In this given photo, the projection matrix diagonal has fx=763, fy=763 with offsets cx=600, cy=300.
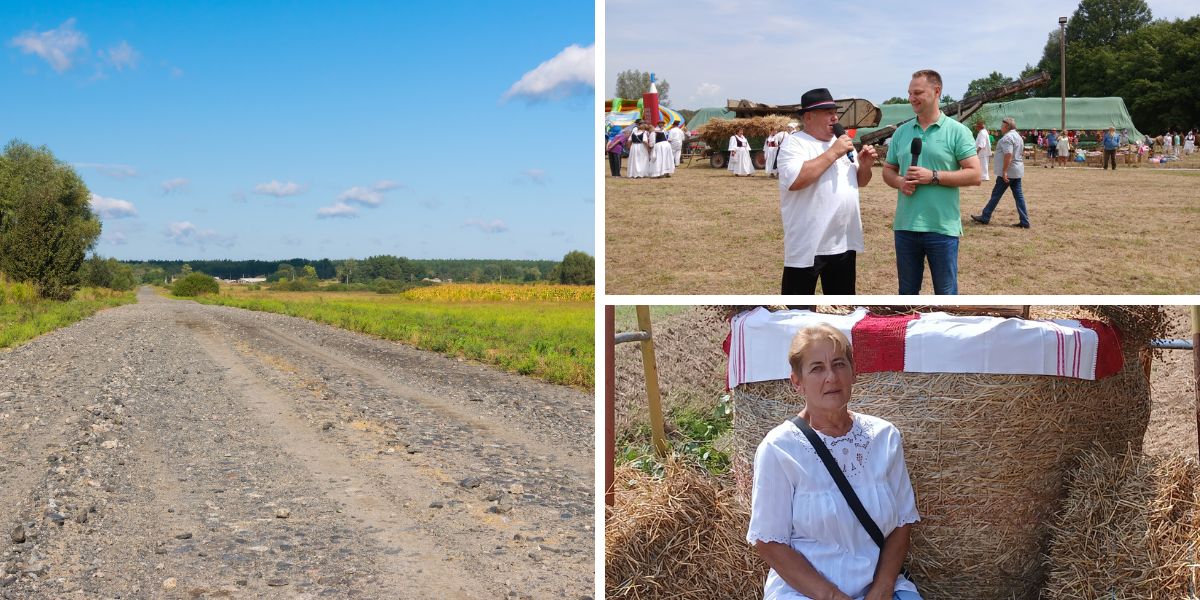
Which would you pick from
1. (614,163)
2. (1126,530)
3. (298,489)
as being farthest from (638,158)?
(1126,530)

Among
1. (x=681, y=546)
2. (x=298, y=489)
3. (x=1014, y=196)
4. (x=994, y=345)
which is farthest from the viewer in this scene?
(x=1014, y=196)

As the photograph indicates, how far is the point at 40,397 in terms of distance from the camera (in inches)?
499

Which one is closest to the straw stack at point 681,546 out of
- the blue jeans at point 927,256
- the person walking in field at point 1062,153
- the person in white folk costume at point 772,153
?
the blue jeans at point 927,256

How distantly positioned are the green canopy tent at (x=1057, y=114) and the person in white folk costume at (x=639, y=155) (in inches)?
199

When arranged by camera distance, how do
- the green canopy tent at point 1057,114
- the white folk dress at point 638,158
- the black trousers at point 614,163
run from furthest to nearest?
the green canopy tent at point 1057,114
the black trousers at point 614,163
the white folk dress at point 638,158

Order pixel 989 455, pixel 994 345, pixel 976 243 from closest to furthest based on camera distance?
pixel 994 345 < pixel 989 455 < pixel 976 243

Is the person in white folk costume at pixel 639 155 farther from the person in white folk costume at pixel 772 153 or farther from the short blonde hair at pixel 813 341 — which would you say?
the short blonde hair at pixel 813 341

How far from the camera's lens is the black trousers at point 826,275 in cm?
324

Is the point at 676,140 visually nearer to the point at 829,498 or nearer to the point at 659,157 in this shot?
the point at 659,157

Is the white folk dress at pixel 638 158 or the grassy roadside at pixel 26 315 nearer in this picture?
the white folk dress at pixel 638 158

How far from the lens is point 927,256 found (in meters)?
3.44

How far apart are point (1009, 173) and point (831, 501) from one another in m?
7.72

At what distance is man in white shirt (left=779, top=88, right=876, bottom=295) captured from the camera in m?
3.23

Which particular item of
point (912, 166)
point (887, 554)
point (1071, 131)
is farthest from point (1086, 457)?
point (1071, 131)
